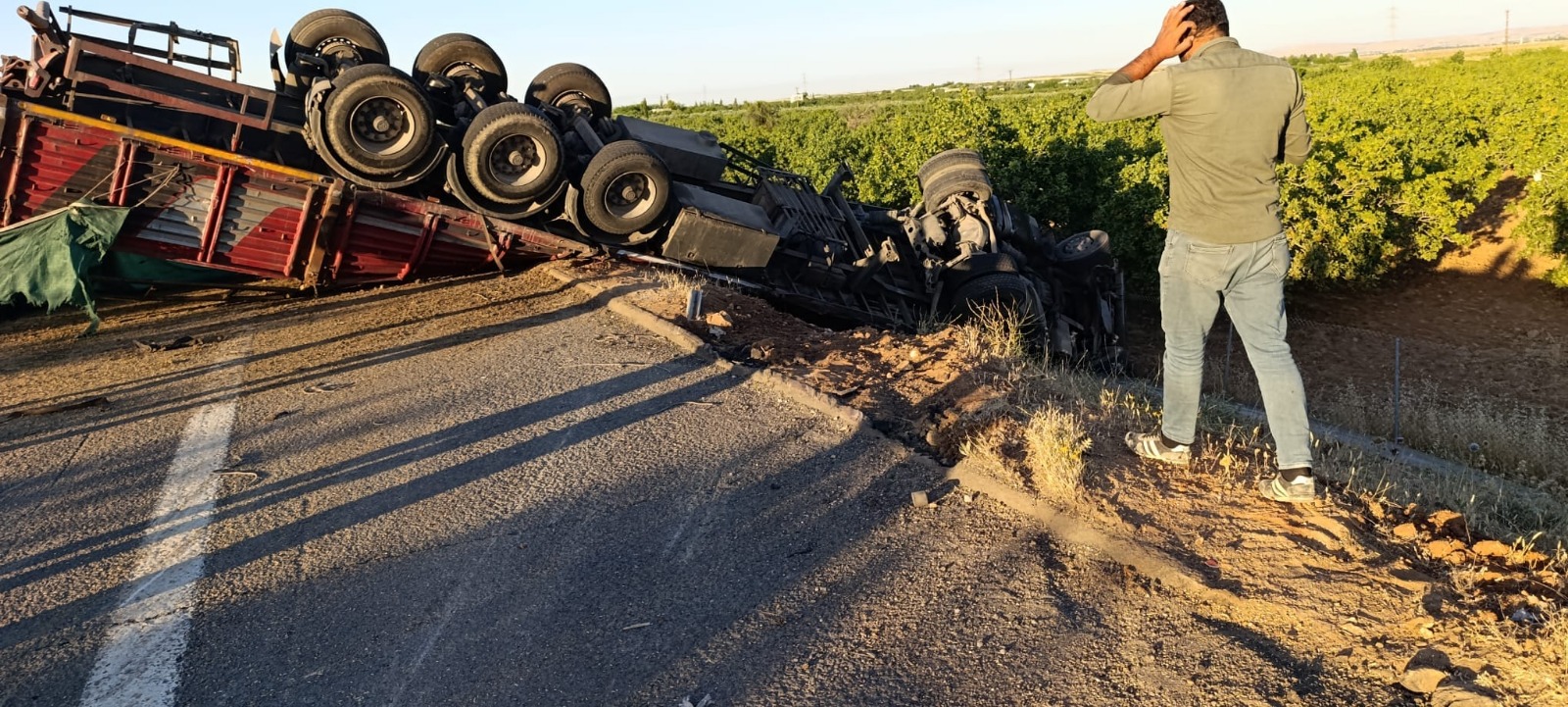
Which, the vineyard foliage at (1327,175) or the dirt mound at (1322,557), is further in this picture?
the vineyard foliage at (1327,175)

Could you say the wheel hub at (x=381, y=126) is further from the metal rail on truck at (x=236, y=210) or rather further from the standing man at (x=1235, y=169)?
the standing man at (x=1235, y=169)

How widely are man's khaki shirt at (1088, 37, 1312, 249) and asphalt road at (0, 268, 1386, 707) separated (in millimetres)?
1522

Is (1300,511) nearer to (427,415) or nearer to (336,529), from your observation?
(336,529)

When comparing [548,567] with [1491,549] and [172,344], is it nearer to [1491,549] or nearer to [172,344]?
[1491,549]

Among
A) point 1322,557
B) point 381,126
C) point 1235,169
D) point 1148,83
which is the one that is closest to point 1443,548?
point 1322,557

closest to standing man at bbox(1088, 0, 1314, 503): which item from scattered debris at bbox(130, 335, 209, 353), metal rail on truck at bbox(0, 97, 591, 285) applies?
metal rail on truck at bbox(0, 97, 591, 285)

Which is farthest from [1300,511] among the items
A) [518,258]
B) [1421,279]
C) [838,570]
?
[1421,279]

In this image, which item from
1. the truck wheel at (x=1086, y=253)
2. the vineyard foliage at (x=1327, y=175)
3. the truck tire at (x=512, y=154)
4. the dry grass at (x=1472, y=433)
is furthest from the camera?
the vineyard foliage at (x=1327, y=175)

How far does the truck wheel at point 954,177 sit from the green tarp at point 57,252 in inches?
297

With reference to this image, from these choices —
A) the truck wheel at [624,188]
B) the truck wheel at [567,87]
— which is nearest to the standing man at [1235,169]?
the truck wheel at [624,188]

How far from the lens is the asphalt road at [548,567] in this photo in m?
3.08

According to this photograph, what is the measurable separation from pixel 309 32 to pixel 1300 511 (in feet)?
31.6

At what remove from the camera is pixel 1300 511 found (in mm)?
3957

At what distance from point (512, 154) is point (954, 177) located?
484 cm
